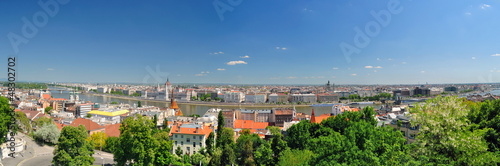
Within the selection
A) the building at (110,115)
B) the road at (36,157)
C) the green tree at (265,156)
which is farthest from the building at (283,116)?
the green tree at (265,156)

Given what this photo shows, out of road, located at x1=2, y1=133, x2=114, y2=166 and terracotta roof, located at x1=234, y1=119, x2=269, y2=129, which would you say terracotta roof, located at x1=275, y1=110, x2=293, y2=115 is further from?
road, located at x1=2, y1=133, x2=114, y2=166

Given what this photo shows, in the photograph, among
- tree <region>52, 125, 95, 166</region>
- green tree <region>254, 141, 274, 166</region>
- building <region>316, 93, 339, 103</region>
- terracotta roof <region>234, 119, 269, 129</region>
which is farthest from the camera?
building <region>316, 93, 339, 103</region>

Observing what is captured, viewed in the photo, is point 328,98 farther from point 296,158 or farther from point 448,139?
point 448,139

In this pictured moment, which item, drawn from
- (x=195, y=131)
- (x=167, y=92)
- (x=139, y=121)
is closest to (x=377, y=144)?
(x=139, y=121)

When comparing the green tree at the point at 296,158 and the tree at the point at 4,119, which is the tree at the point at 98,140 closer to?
the tree at the point at 4,119

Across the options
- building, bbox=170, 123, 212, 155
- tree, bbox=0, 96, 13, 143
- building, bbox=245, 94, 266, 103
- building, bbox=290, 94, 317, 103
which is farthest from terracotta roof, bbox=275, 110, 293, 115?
building, bbox=245, 94, 266, 103

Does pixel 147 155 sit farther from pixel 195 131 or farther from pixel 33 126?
pixel 33 126

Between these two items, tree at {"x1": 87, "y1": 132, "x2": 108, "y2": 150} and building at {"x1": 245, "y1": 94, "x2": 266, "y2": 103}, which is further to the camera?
building at {"x1": 245, "y1": 94, "x2": 266, "y2": 103}
